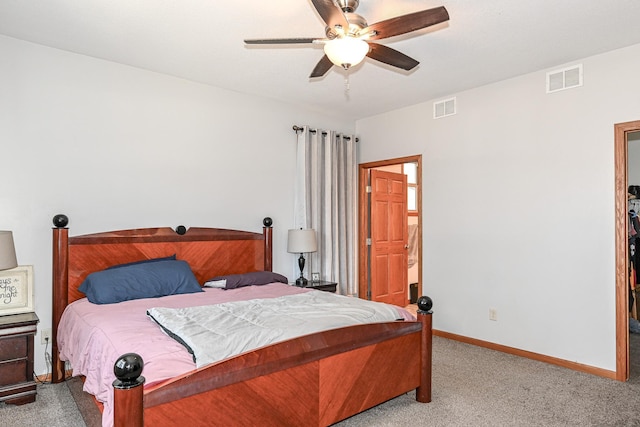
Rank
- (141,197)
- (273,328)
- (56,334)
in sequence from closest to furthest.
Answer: (273,328), (56,334), (141,197)

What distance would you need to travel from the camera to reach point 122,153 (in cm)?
362

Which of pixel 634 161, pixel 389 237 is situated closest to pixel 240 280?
pixel 389 237

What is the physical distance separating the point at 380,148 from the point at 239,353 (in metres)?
3.78

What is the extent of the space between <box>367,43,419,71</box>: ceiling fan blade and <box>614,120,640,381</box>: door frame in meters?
1.97

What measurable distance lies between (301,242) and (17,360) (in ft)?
8.46

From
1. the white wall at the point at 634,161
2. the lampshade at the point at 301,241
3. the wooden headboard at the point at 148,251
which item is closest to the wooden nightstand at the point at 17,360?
the wooden headboard at the point at 148,251

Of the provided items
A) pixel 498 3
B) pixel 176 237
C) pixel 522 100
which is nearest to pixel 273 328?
pixel 176 237

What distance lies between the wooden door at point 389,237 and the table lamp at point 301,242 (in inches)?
53.6

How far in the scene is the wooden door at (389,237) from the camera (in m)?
5.61

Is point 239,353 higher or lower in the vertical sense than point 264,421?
higher

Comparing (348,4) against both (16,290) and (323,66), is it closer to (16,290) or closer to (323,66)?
(323,66)

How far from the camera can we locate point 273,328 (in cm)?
221

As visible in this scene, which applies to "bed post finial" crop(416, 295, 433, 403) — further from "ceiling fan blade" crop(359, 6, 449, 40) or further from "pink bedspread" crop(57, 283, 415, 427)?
"ceiling fan blade" crop(359, 6, 449, 40)

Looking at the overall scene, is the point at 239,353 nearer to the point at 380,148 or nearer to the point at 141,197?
the point at 141,197
